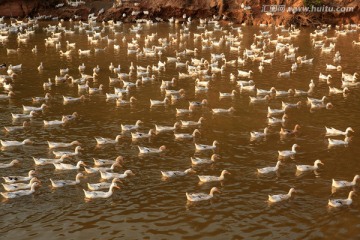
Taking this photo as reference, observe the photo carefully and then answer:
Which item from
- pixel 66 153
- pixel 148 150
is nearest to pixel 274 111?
pixel 148 150

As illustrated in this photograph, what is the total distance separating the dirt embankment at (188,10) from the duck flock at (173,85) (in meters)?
3.84

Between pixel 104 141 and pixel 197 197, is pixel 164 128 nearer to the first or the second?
pixel 104 141

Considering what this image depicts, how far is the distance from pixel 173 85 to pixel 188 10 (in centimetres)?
4917

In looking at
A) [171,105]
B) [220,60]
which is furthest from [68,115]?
[220,60]

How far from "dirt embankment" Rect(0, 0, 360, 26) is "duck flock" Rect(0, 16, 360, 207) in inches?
151

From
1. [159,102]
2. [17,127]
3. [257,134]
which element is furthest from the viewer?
[159,102]

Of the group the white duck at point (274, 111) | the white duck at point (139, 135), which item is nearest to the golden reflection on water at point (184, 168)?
the white duck at point (139, 135)

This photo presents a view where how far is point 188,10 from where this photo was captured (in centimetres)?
9444

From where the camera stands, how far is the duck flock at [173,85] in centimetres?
2944

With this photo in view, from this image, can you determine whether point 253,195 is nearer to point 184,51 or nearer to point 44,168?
point 44,168

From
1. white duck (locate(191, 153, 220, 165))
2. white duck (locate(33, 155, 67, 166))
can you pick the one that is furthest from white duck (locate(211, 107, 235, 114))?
white duck (locate(33, 155, 67, 166))

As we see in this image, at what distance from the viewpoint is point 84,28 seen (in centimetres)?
8425

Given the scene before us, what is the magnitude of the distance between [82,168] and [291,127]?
1501cm

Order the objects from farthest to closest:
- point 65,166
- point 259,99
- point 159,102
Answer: point 259,99 → point 159,102 → point 65,166
